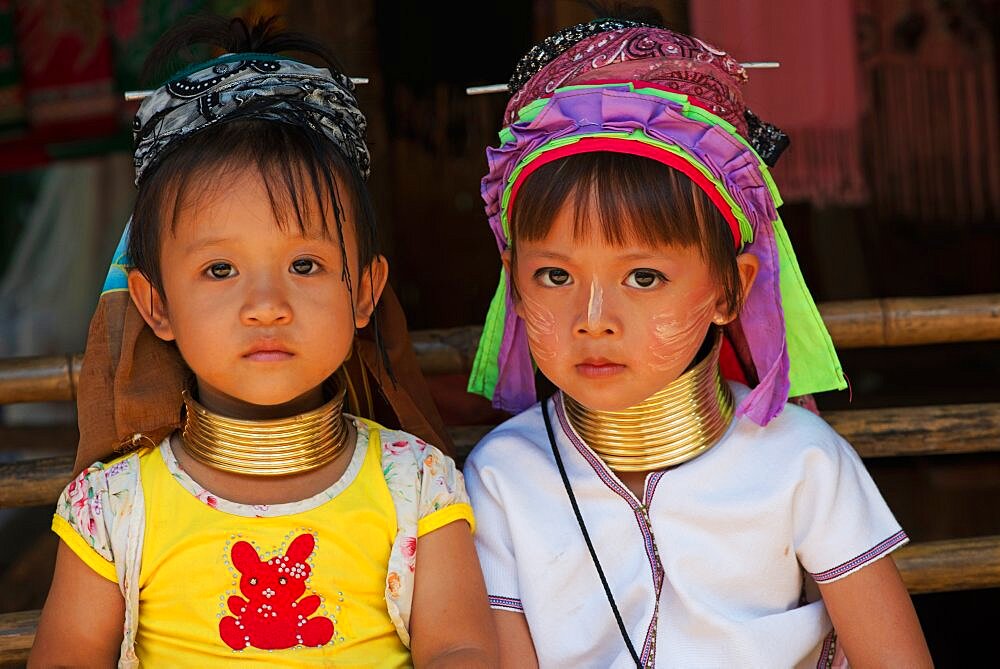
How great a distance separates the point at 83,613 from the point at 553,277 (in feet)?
3.47

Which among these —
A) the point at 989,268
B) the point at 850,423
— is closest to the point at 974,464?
the point at 989,268

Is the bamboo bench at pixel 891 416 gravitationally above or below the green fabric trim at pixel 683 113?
below

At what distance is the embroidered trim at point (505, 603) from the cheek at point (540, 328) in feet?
1.61

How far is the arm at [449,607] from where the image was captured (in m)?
2.21

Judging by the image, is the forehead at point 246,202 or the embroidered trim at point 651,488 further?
the embroidered trim at point 651,488

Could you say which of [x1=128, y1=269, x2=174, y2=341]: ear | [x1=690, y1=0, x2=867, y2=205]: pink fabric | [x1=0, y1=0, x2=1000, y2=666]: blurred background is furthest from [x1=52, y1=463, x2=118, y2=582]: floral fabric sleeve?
[x1=690, y1=0, x2=867, y2=205]: pink fabric

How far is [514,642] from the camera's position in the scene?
7.88 ft

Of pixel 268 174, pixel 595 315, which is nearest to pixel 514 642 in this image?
pixel 595 315

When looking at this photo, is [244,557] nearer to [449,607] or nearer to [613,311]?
[449,607]

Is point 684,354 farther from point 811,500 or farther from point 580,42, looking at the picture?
point 580,42

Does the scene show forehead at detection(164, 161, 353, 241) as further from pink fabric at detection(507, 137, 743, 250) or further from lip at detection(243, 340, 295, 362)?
pink fabric at detection(507, 137, 743, 250)

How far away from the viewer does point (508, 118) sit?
2.51 meters

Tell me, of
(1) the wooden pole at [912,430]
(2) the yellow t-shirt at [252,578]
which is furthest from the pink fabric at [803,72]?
(2) the yellow t-shirt at [252,578]

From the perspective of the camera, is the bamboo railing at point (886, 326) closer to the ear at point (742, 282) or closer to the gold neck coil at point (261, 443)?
the ear at point (742, 282)
